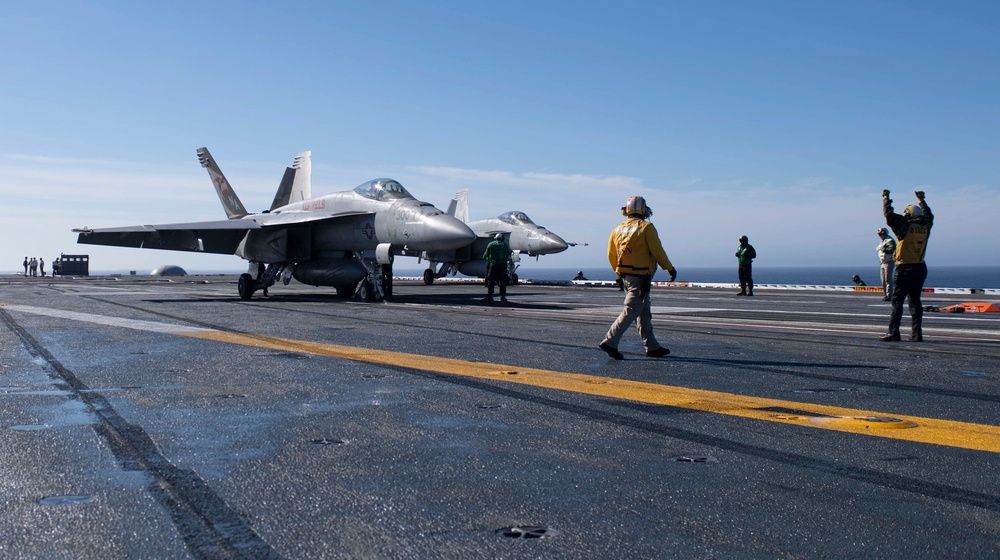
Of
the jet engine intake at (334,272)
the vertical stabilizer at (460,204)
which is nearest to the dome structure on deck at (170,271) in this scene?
the vertical stabilizer at (460,204)

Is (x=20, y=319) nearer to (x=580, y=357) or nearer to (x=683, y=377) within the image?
(x=580, y=357)

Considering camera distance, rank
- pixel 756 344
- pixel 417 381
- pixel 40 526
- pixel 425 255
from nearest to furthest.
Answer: pixel 40 526 < pixel 417 381 < pixel 756 344 < pixel 425 255

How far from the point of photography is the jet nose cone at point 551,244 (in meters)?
33.3

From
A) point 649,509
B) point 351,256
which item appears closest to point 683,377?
point 649,509

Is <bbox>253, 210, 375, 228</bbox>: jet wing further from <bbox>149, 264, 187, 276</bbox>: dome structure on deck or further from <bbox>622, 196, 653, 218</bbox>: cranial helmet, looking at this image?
<bbox>149, 264, 187, 276</bbox>: dome structure on deck

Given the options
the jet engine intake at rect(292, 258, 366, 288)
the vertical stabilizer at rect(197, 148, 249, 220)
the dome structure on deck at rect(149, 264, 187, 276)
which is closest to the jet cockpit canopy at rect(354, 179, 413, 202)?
the jet engine intake at rect(292, 258, 366, 288)

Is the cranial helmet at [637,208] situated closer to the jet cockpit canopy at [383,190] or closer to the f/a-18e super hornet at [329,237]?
the f/a-18e super hornet at [329,237]

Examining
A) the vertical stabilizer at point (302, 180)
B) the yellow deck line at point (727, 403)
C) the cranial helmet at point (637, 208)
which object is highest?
the vertical stabilizer at point (302, 180)

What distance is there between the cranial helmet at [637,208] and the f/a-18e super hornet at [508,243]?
22710mm

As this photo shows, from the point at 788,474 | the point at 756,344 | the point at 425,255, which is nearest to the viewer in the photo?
the point at 788,474

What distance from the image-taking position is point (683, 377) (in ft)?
23.7

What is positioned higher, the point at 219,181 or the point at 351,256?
the point at 219,181

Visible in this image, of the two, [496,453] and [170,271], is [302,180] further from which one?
[170,271]

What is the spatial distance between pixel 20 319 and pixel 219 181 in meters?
14.9
